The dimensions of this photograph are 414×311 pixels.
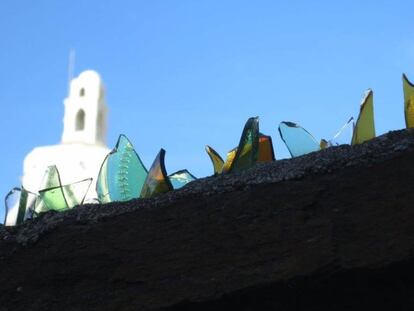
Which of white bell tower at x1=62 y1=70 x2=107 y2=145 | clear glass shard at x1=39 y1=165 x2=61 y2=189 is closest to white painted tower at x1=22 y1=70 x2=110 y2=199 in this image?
white bell tower at x1=62 y1=70 x2=107 y2=145

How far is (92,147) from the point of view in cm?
2048

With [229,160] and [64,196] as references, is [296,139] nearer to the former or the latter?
[229,160]

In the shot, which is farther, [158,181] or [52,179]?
[52,179]

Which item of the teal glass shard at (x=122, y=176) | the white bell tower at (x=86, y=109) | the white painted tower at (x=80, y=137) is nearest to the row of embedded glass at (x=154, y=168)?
the teal glass shard at (x=122, y=176)

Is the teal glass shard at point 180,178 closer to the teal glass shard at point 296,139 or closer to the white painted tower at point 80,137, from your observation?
the teal glass shard at point 296,139

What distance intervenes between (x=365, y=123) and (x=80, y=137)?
20.4 m

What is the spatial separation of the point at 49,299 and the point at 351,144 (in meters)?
0.67

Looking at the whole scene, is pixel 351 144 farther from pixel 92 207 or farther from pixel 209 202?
pixel 92 207

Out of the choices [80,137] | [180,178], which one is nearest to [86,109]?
[80,137]

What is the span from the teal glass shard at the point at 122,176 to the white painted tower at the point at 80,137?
15.9 meters

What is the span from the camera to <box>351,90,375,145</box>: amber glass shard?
1762mm

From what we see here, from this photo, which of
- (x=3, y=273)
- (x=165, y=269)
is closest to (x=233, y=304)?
(x=165, y=269)

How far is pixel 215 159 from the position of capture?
1.98m

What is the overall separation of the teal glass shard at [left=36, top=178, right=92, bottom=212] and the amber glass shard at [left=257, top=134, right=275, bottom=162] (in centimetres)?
43
